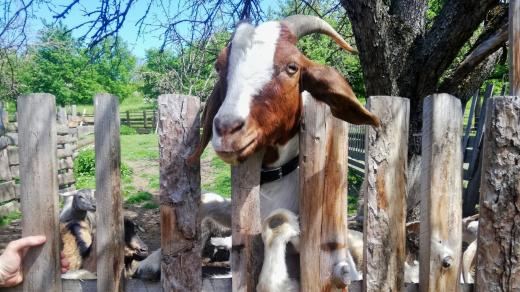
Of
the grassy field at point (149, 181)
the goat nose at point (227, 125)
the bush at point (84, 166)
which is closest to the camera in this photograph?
the goat nose at point (227, 125)

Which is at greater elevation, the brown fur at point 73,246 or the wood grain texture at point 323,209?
the wood grain texture at point 323,209

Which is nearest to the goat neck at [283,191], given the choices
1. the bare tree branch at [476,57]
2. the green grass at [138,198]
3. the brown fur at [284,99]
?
the brown fur at [284,99]

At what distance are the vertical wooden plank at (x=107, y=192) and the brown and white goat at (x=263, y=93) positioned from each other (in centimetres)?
42

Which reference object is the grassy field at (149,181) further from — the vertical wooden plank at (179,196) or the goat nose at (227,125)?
the goat nose at (227,125)

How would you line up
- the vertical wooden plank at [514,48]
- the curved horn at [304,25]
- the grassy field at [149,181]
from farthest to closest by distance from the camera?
the grassy field at [149,181] → the vertical wooden plank at [514,48] → the curved horn at [304,25]

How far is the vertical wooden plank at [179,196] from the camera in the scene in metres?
1.86

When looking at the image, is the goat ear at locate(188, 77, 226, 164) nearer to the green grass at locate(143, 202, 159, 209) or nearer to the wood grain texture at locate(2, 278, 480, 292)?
the wood grain texture at locate(2, 278, 480, 292)

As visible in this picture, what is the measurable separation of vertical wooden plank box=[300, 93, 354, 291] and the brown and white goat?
0.41ft

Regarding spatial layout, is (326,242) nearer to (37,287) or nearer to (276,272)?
(276,272)

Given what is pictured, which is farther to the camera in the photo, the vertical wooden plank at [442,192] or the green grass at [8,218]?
the green grass at [8,218]

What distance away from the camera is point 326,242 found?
1.87 meters

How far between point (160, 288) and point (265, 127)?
984 millimetres

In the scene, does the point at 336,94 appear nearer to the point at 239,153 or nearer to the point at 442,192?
the point at 239,153

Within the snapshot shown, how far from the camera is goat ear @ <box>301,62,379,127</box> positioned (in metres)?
1.67
